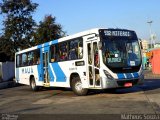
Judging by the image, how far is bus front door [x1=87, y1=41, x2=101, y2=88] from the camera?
55.8 feet

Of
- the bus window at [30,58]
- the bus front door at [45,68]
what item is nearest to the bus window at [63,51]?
the bus front door at [45,68]

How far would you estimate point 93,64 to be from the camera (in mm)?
17203

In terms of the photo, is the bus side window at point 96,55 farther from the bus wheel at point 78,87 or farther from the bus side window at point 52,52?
the bus side window at point 52,52

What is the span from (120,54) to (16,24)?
28433 mm

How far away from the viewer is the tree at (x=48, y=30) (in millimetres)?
48284

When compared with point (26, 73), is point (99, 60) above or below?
above

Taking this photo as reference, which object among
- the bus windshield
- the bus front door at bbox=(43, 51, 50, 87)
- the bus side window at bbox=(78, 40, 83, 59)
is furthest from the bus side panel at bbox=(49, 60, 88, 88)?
the bus windshield

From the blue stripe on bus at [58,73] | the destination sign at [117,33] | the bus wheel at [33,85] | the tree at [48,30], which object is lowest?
the bus wheel at [33,85]

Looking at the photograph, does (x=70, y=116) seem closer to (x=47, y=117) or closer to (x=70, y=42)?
(x=47, y=117)

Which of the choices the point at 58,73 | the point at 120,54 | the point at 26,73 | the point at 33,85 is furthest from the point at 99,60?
the point at 26,73

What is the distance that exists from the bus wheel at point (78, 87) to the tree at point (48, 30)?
2902 cm

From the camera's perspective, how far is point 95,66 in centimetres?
1711

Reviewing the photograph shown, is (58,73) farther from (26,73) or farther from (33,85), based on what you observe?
(26,73)

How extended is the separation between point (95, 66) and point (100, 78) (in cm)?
69
